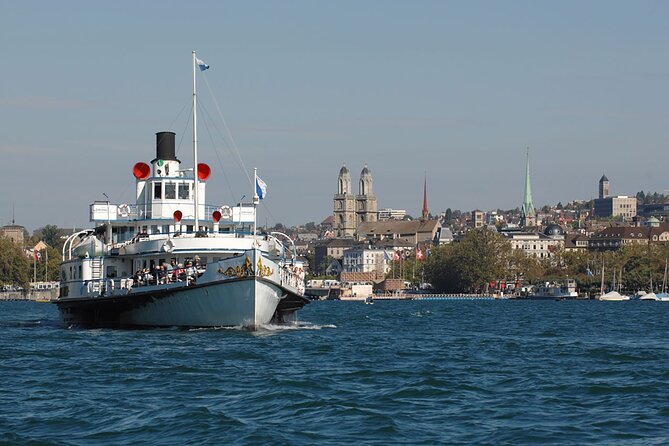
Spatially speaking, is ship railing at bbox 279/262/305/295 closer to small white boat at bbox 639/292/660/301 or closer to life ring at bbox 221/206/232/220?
life ring at bbox 221/206/232/220

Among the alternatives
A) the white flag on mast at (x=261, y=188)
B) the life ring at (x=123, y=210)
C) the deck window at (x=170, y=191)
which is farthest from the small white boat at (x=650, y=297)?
the white flag on mast at (x=261, y=188)

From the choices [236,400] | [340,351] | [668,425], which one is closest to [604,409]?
[668,425]

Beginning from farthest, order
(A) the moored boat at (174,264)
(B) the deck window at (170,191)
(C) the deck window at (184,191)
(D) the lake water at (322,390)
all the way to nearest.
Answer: (C) the deck window at (184,191) < (B) the deck window at (170,191) < (A) the moored boat at (174,264) < (D) the lake water at (322,390)

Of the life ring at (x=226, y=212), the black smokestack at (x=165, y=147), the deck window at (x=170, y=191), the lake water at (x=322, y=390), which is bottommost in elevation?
the lake water at (x=322, y=390)

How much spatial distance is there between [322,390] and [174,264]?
22.1 metres

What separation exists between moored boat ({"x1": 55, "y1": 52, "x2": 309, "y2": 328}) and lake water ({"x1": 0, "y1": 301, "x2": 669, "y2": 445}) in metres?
1.39

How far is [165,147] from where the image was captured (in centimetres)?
6053

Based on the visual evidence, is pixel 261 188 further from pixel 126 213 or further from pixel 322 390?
pixel 322 390

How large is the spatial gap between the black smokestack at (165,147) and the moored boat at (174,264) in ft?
0.16

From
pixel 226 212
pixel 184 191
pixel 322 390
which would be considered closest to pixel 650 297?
pixel 226 212

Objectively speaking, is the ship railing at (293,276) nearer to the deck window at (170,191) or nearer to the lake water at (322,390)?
the lake water at (322,390)

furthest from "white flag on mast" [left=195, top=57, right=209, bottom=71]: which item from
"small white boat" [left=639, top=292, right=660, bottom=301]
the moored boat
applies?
"small white boat" [left=639, top=292, right=660, bottom=301]

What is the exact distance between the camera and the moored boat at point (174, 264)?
49.4m

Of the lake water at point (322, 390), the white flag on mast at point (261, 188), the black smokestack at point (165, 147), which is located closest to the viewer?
the lake water at point (322, 390)
